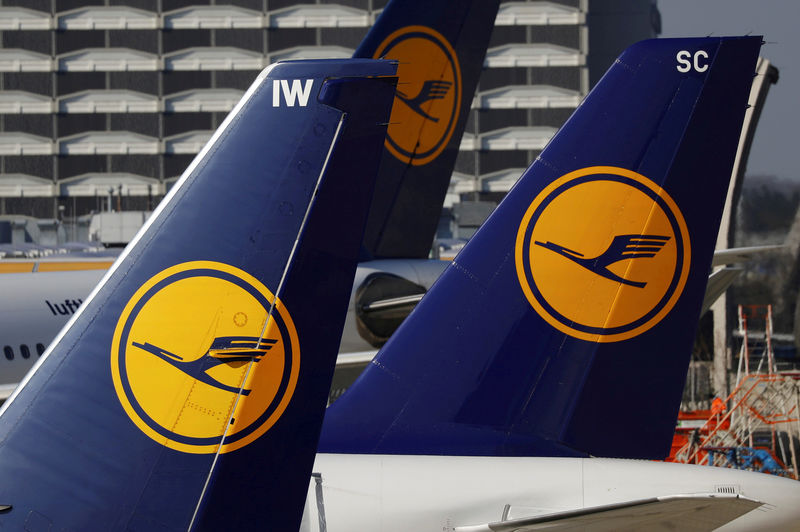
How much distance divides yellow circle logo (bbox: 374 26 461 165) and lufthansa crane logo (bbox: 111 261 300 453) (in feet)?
37.9

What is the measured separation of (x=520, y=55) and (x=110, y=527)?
78.4 meters

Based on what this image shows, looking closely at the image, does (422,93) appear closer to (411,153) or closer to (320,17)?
(411,153)

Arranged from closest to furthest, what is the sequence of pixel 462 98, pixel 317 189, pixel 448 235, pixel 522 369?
pixel 317 189, pixel 522 369, pixel 462 98, pixel 448 235

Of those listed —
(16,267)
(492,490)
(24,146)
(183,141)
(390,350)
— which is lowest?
(16,267)

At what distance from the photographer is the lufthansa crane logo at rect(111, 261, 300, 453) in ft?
17.1

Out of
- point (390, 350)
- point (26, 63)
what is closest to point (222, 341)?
point (390, 350)

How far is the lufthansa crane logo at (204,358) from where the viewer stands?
17.1ft

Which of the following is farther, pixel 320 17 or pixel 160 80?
pixel 160 80

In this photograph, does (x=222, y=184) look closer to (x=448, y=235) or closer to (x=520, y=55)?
(x=448, y=235)

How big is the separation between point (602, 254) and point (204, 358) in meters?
3.03

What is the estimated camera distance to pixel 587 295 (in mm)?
7102

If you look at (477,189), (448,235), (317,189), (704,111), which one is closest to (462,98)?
(704,111)

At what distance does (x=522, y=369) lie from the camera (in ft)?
22.9

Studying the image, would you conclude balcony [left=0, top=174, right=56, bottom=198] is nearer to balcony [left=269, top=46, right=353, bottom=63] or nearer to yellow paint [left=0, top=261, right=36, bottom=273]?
balcony [left=269, top=46, right=353, bottom=63]
